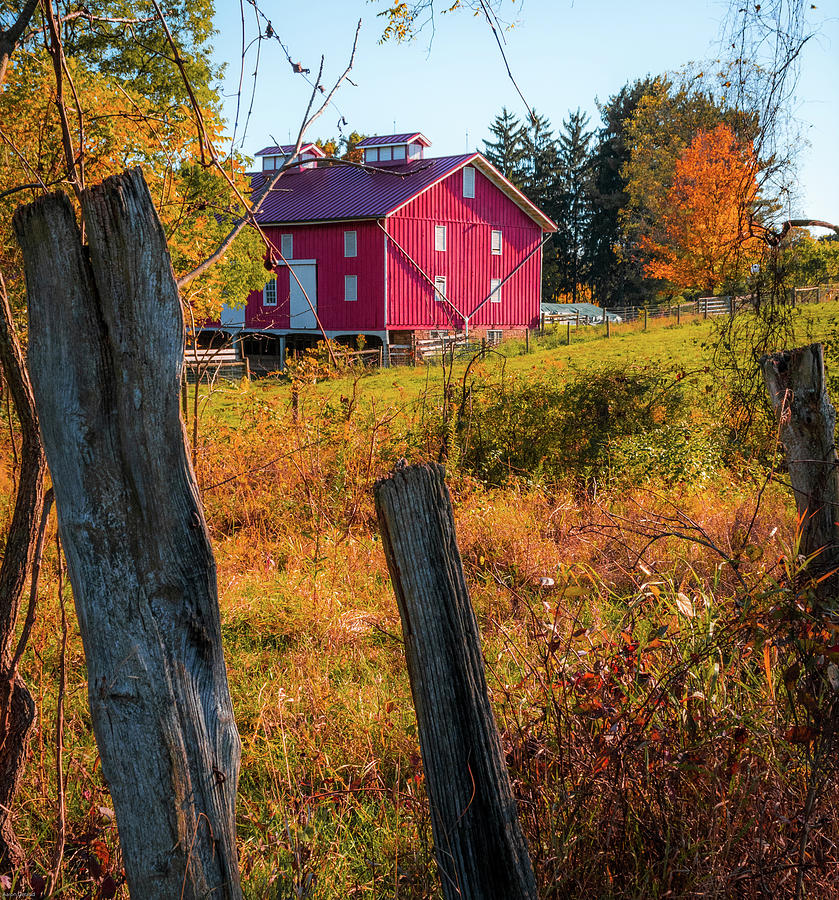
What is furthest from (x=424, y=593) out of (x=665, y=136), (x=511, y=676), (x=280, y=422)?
(x=665, y=136)

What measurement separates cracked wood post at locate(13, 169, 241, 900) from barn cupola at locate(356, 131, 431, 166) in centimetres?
3262

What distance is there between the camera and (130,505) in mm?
1570

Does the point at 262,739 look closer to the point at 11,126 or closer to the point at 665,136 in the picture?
the point at 11,126

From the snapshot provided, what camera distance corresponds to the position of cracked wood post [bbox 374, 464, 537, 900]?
1777mm

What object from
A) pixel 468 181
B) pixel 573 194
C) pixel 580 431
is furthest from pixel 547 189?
pixel 580 431

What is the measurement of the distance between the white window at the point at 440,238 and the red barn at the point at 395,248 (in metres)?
0.04

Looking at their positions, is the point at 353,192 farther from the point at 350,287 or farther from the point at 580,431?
the point at 580,431

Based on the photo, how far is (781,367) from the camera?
11.5 feet

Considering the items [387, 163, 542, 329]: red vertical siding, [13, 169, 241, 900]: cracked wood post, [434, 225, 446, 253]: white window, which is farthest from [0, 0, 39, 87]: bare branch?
[434, 225, 446, 253]: white window

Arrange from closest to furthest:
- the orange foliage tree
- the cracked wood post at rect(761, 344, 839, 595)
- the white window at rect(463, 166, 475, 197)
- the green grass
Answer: the cracked wood post at rect(761, 344, 839, 595) → the green grass → the white window at rect(463, 166, 475, 197) → the orange foliage tree

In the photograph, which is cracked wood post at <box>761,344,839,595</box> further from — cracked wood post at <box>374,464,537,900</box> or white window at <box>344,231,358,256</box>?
white window at <box>344,231,358,256</box>

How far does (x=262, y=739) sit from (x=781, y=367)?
294cm

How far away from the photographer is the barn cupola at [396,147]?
3272 centimetres

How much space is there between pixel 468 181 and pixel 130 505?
32.4 m
